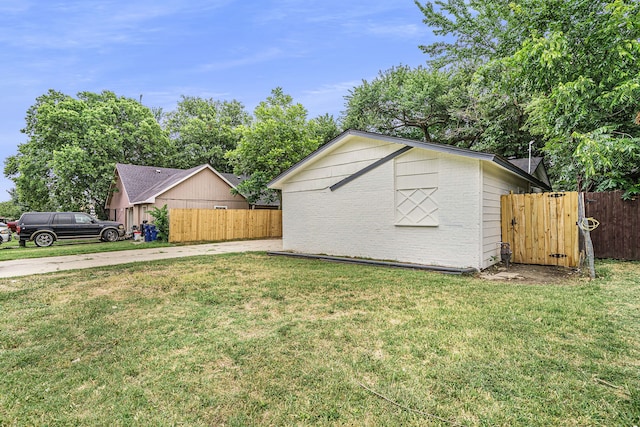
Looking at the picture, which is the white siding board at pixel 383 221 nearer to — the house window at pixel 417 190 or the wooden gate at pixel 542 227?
the house window at pixel 417 190

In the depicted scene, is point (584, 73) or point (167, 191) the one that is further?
point (167, 191)

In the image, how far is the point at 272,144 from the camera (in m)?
17.7

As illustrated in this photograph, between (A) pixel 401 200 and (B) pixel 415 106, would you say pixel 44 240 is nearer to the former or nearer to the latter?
(A) pixel 401 200

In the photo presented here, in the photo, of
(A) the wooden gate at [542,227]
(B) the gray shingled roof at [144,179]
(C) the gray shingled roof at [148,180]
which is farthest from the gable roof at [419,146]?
(B) the gray shingled roof at [144,179]

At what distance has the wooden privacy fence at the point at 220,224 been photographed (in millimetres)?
14227

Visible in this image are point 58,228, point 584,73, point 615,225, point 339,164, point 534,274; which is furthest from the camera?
point 58,228

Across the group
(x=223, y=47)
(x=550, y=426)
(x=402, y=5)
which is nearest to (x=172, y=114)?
(x=223, y=47)

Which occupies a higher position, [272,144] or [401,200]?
[272,144]

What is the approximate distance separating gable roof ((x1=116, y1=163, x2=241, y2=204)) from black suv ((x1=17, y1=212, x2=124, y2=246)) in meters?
2.88

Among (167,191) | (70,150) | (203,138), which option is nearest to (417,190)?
(167,191)

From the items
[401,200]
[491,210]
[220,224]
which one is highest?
[401,200]

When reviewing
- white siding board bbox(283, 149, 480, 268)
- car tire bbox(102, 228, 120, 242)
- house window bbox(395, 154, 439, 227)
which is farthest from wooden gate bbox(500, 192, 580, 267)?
car tire bbox(102, 228, 120, 242)

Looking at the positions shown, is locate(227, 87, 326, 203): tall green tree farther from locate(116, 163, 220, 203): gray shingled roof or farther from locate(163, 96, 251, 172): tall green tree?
locate(163, 96, 251, 172): tall green tree

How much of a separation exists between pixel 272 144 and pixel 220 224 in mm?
5574
